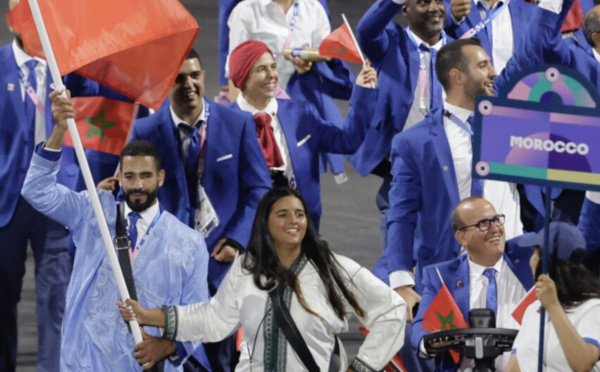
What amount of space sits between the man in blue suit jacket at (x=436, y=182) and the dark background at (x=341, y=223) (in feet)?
6.19

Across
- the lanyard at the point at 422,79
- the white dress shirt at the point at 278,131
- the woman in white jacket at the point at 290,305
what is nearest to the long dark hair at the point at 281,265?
the woman in white jacket at the point at 290,305

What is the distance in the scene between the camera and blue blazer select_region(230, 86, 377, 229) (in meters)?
10.2

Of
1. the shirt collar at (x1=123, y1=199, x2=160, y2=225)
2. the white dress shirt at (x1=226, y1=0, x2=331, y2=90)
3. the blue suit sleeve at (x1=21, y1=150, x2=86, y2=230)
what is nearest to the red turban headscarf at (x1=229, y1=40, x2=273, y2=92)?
the white dress shirt at (x1=226, y1=0, x2=331, y2=90)

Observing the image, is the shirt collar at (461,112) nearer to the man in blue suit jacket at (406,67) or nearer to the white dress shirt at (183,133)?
the man in blue suit jacket at (406,67)

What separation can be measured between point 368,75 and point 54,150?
7.66 ft

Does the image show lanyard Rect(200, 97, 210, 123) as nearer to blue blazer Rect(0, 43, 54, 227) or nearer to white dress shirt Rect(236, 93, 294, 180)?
white dress shirt Rect(236, 93, 294, 180)

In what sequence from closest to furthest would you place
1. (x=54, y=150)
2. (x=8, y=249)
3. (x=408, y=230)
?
(x=54, y=150)
(x=408, y=230)
(x=8, y=249)

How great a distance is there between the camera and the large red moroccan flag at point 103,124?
9.34 m

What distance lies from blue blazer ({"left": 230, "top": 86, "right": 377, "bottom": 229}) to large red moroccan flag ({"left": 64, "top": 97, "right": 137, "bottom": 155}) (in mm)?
890

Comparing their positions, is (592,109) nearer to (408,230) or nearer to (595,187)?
(595,187)

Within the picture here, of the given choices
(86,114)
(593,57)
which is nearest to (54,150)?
(86,114)

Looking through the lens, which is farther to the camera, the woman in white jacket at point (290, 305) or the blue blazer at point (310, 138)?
the blue blazer at point (310, 138)

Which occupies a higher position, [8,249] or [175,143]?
[175,143]

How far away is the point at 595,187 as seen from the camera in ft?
23.4
